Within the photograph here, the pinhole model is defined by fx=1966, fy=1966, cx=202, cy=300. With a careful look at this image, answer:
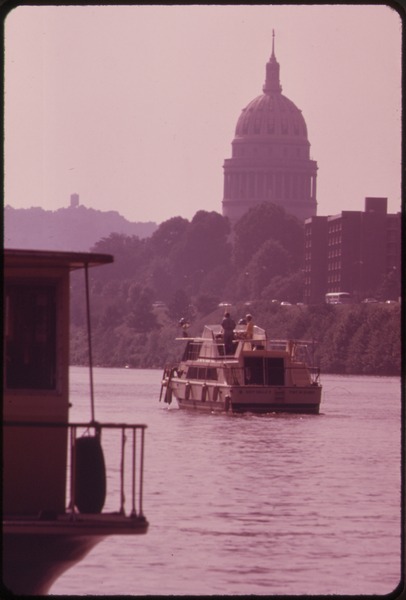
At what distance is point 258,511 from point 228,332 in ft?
82.8

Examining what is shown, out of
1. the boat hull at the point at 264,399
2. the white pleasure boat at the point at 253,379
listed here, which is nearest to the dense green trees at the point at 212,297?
the white pleasure boat at the point at 253,379

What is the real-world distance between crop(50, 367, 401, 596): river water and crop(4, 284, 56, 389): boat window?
99.8 inches

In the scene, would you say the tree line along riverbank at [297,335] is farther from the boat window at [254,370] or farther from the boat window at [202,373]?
the boat window at [254,370]

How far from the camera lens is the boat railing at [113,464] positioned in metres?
14.0

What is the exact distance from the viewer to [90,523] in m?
14.2

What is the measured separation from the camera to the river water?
19812mm

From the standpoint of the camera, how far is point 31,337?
13969mm

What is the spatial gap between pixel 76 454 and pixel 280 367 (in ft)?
135

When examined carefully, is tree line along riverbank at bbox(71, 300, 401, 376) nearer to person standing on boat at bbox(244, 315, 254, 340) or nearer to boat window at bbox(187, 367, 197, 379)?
boat window at bbox(187, 367, 197, 379)

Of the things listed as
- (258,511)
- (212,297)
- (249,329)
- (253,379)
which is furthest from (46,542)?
(212,297)

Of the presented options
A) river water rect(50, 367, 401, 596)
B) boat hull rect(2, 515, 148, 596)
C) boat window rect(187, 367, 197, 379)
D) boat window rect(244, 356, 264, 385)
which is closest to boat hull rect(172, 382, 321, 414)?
river water rect(50, 367, 401, 596)

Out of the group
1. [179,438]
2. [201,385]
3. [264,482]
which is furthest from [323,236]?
[264,482]

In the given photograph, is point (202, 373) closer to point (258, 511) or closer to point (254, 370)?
point (254, 370)

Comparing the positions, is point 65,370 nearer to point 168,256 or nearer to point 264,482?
point 264,482
